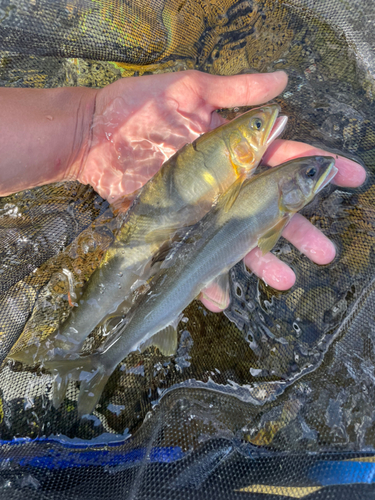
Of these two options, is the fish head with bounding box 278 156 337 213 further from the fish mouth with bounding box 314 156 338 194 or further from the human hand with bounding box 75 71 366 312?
the human hand with bounding box 75 71 366 312

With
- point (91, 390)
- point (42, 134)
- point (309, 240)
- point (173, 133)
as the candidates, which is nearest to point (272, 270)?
point (309, 240)

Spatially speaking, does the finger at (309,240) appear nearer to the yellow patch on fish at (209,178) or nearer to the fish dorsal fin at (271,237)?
the fish dorsal fin at (271,237)

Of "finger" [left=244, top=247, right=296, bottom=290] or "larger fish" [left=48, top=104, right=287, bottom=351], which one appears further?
"finger" [left=244, top=247, right=296, bottom=290]

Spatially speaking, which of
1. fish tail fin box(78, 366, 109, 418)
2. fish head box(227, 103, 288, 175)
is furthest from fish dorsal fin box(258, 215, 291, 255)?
fish tail fin box(78, 366, 109, 418)

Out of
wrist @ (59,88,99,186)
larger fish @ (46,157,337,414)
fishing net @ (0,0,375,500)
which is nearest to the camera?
fishing net @ (0,0,375,500)

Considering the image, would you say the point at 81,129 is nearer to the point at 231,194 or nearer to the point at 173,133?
the point at 173,133

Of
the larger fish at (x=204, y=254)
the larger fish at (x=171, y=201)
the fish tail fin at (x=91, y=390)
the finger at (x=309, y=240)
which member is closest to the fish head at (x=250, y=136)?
the larger fish at (x=171, y=201)

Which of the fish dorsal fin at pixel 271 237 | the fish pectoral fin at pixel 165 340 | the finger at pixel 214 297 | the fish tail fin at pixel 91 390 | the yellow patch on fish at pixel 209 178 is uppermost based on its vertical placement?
the yellow patch on fish at pixel 209 178

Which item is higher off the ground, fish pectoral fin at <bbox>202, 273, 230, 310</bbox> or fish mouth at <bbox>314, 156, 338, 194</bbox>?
fish mouth at <bbox>314, 156, 338, 194</bbox>
